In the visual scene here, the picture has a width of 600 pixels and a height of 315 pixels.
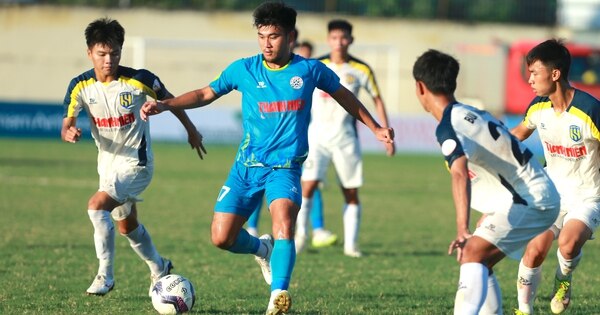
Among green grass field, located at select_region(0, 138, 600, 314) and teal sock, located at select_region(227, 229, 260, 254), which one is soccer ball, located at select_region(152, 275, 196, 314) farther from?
teal sock, located at select_region(227, 229, 260, 254)

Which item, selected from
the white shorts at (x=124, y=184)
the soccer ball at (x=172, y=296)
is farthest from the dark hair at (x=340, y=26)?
the soccer ball at (x=172, y=296)

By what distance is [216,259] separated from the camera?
1093 centimetres

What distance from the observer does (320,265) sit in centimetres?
1057

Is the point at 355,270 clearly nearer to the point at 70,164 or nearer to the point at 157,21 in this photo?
the point at 70,164

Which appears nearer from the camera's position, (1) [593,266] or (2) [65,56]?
(1) [593,266]

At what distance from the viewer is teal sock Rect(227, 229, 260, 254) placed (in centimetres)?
784

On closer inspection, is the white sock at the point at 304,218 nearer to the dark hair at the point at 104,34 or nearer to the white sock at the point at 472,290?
the dark hair at the point at 104,34

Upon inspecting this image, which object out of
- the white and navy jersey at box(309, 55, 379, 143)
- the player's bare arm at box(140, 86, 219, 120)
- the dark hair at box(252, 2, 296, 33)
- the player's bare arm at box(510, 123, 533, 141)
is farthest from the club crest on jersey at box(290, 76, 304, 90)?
the white and navy jersey at box(309, 55, 379, 143)

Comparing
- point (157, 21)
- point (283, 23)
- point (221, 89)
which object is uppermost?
point (283, 23)

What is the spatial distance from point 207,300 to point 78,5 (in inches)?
1189

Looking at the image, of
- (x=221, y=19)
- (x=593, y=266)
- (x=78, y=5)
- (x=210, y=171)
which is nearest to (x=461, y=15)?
(x=221, y=19)

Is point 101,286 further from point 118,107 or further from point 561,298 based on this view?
point 561,298

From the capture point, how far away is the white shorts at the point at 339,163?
1202cm

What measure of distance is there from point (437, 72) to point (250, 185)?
203 cm
